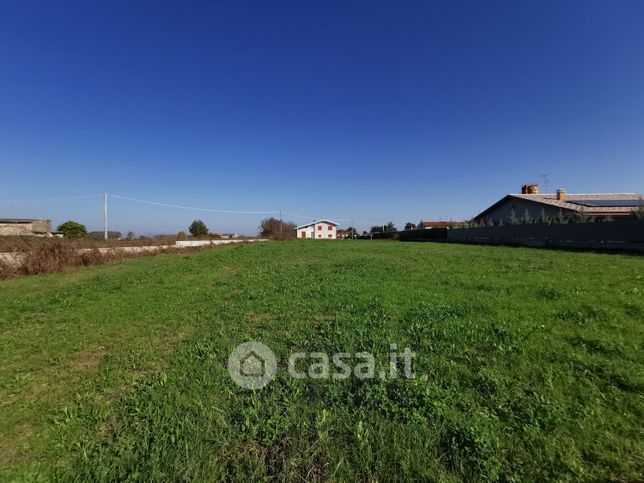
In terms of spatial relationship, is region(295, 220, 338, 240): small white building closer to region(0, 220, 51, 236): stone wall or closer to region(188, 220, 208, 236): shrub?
region(188, 220, 208, 236): shrub

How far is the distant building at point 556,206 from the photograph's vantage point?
87.8ft

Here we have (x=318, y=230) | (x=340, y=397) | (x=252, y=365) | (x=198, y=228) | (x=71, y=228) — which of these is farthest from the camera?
(x=318, y=230)

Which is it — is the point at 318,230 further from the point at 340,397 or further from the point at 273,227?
the point at 340,397

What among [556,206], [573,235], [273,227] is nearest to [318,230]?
[273,227]

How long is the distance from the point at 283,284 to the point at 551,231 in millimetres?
22064

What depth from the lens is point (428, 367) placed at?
333 centimetres

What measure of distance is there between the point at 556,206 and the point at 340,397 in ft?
117

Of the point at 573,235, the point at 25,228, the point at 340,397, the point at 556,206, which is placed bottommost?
the point at 340,397

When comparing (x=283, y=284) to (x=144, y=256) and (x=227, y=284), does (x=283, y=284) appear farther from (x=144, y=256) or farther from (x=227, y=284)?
(x=144, y=256)

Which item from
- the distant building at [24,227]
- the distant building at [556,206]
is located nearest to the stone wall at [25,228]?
the distant building at [24,227]

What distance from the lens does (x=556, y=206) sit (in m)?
29.6

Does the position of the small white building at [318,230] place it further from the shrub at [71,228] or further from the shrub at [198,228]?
the shrub at [71,228]

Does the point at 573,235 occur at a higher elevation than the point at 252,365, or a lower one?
higher

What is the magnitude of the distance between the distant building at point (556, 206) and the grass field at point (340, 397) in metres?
24.7
